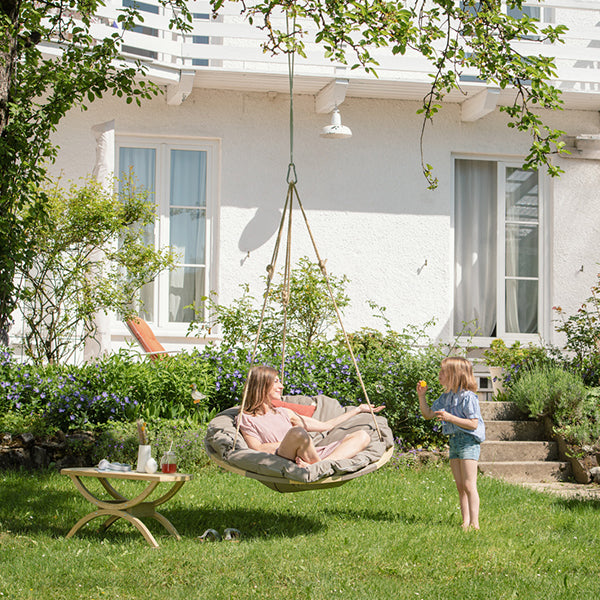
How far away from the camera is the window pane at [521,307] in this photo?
1069 centimetres

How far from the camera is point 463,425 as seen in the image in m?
5.39

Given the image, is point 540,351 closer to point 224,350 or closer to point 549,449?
point 549,449

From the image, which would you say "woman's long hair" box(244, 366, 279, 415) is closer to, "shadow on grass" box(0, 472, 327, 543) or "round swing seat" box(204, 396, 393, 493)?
"round swing seat" box(204, 396, 393, 493)

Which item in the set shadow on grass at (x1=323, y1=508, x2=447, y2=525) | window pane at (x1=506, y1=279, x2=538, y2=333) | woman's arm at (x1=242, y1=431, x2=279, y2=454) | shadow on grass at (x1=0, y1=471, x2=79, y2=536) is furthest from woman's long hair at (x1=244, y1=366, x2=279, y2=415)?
window pane at (x1=506, y1=279, x2=538, y2=333)

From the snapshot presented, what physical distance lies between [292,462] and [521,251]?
6.69 meters

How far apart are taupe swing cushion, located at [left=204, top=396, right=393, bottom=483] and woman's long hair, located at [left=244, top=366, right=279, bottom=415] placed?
0.16 metres

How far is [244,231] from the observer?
32.6 ft

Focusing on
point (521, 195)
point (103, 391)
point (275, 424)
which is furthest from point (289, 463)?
point (521, 195)

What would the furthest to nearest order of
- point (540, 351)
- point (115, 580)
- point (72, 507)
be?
point (540, 351) < point (72, 507) < point (115, 580)

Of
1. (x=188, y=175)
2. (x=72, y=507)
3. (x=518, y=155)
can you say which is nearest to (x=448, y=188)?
(x=518, y=155)

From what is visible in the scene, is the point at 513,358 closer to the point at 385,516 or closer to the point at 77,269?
A: the point at 385,516

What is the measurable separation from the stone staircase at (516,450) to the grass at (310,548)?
1021 millimetres

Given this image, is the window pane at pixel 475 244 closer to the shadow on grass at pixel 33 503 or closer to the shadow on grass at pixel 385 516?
the shadow on grass at pixel 385 516

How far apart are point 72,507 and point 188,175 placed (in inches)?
205
